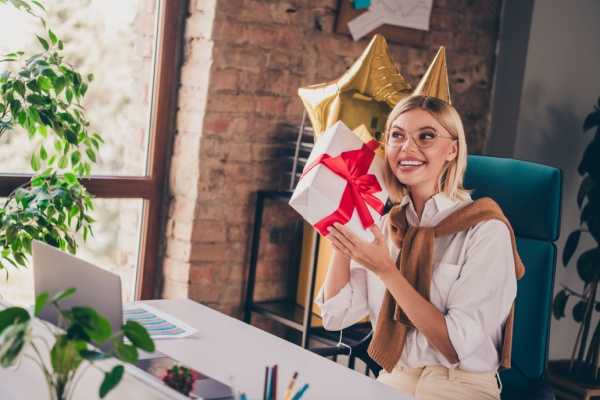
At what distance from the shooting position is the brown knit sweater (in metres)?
1.94

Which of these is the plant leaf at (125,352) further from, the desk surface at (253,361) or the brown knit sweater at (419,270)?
the brown knit sweater at (419,270)

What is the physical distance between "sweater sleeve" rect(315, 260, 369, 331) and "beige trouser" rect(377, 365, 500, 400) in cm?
20

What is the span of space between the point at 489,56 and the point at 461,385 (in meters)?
2.25

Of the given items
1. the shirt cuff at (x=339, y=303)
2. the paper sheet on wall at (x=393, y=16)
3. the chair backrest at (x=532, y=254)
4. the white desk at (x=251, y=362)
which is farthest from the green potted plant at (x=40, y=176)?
the paper sheet on wall at (x=393, y=16)

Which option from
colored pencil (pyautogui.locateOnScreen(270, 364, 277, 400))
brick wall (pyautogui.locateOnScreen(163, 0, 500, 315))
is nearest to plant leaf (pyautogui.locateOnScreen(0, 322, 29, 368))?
colored pencil (pyautogui.locateOnScreen(270, 364, 277, 400))

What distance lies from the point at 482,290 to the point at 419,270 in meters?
0.15

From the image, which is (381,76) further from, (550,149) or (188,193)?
(550,149)

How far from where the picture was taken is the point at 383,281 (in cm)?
191

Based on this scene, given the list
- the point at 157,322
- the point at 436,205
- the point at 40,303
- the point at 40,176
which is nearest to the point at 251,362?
the point at 157,322

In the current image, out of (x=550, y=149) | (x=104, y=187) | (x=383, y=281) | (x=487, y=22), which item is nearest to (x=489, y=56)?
(x=487, y=22)

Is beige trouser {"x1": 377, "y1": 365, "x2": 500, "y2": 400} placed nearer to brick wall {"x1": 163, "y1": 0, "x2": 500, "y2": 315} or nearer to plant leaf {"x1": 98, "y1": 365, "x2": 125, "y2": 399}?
plant leaf {"x1": 98, "y1": 365, "x2": 125, "y2": 399}

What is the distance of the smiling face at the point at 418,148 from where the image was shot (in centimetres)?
197

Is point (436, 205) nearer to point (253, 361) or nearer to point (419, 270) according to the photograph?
point (419, 270)

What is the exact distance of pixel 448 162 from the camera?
203 cm
